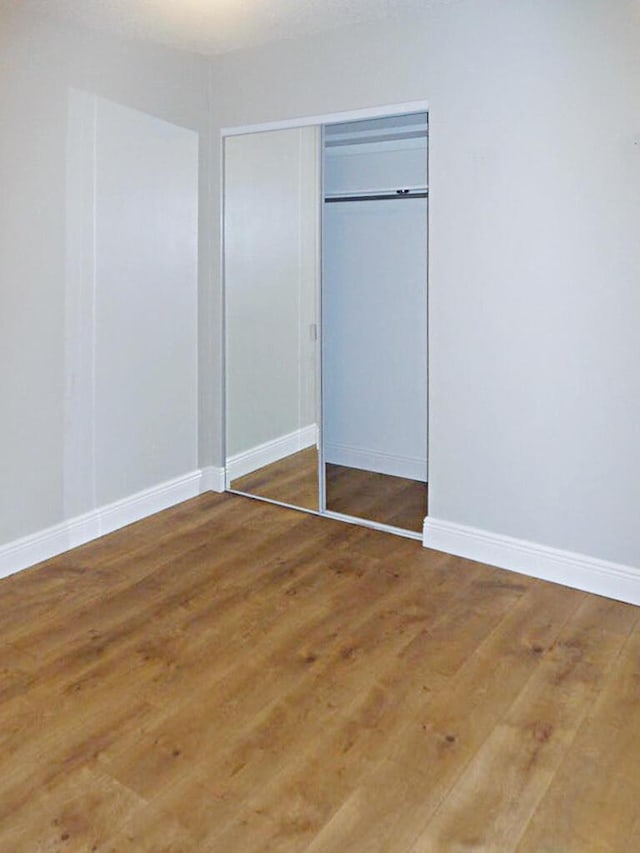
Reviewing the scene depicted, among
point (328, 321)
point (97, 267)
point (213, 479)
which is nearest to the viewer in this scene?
point (97, 267)

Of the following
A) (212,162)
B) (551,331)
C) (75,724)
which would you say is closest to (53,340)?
(212,162)

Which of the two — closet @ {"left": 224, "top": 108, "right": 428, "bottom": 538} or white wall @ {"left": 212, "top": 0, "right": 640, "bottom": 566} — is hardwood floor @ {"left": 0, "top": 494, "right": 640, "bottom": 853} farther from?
closet @ {"left": 224, "top": 108, "right": 428, "bottom": 538}

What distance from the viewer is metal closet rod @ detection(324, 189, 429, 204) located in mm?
3797

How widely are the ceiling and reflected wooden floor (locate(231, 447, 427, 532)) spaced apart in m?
2.18

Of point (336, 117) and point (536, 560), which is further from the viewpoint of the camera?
point (336, 117)

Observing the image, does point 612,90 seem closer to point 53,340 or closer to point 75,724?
point 53,340

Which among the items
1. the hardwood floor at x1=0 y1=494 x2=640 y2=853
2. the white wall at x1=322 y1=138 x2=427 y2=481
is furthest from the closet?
the hardwood floor at x1=0 y1=494 x2=640 y2=853

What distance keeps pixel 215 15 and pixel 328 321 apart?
161cm

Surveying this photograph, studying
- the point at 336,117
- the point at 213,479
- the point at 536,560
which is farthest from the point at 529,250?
the point at 213,479

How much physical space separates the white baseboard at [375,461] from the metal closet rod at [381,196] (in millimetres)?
1398

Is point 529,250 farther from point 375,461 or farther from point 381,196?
point 375,461

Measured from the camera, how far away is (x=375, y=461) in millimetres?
4273

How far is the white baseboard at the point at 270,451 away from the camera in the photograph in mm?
3969

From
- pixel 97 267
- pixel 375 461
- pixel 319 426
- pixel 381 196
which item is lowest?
pixel 375 461
